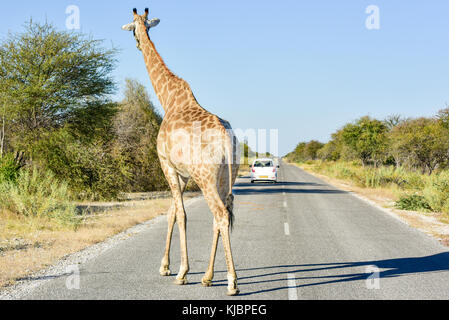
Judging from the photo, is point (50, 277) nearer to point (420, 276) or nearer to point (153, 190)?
point (420, 276)

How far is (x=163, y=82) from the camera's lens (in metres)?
7.09

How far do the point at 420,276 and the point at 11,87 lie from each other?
1443 centimetres

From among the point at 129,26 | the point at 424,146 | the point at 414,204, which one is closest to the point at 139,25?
the point at 129,26

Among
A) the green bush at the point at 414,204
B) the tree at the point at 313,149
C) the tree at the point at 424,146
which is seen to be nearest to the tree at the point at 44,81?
the green bush at the point at 414,204

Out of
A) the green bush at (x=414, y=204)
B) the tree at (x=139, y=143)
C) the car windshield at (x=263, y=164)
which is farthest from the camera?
the car windshield at (x=263, y=164)

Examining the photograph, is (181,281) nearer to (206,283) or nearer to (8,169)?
(206,283)

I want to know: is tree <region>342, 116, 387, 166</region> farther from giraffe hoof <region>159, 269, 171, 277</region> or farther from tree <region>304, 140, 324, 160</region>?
tree <region>304, 140, 324, 160</region>

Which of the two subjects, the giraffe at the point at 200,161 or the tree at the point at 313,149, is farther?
the tree at the point at 313,149

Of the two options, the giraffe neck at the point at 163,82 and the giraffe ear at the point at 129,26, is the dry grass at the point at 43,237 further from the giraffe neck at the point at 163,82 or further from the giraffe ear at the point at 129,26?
the giraffe ear at the point at 129,26

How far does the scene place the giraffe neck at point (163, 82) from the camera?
6699 mm

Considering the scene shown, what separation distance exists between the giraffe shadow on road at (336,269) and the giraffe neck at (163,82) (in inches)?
114

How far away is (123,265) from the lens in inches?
272

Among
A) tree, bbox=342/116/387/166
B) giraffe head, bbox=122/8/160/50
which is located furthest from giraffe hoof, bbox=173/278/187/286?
tree, bbox=342/116/387/166
